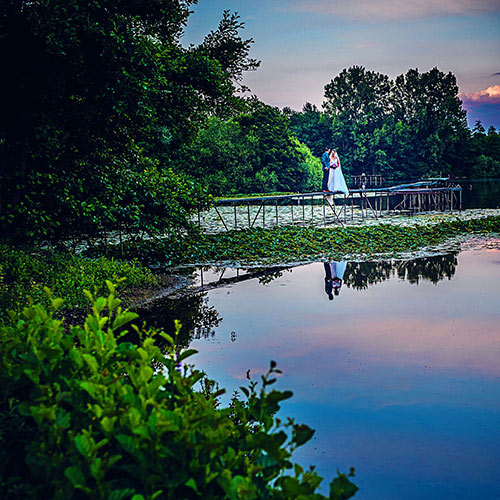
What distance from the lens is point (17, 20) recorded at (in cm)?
877

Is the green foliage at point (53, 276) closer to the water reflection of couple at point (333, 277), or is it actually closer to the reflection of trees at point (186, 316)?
the reflection of trees at point (186, 316)

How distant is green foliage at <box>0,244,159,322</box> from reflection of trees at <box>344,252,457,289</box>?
3.66 meters

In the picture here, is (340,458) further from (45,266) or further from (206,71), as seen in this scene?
(206,71)

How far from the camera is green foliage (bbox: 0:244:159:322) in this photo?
7847 mm

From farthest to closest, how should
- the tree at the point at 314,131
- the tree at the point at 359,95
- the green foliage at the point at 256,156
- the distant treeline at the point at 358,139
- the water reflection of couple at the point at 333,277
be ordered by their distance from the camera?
the tree at the point at 359,95, the tree at the point at 314,131, the distant treeline at the point at 358,139, the green foliage at the point at 256,156, the water reflection of couple at the point at 333,277

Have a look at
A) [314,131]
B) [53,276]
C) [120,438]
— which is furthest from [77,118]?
[314,131]

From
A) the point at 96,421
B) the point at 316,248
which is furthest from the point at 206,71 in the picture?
the point at 96,421

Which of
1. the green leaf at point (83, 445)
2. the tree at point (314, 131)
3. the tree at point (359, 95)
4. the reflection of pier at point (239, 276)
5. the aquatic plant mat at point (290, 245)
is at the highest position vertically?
the tree at point (359, 95)

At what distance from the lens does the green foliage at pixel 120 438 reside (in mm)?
1747

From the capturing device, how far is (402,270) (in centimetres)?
1152

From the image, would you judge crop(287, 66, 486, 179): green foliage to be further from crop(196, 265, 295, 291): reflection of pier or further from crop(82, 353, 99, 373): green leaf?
crop(82, 353, 99, 373): green leaf

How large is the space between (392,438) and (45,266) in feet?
21.2

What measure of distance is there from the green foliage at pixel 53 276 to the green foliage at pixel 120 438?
4991 mm

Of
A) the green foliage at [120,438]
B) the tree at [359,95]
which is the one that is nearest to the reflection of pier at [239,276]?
the green foliage at [120,438]
